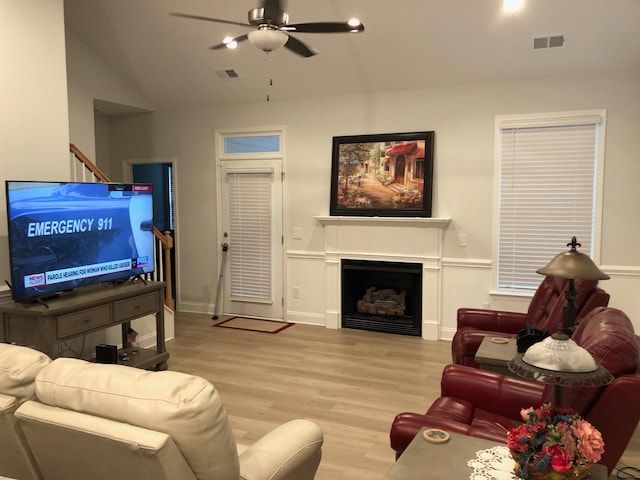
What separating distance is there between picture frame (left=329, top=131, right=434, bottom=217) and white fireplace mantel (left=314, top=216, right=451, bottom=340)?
119mm

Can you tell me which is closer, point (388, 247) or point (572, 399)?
point (572, 399)

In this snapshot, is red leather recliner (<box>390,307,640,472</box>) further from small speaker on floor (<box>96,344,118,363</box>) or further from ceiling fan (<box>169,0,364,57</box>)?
small speaker on floor (<box>96,344,118,363</box>)

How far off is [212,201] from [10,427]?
17.6 ft

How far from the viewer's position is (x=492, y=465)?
179 centimetres

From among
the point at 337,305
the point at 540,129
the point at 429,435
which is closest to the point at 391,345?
the point at 337,305

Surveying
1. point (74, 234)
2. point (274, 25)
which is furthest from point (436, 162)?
point (74, 234)

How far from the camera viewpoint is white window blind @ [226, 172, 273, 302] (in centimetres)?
666

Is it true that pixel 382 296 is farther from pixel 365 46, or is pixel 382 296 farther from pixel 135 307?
pixel 135 307

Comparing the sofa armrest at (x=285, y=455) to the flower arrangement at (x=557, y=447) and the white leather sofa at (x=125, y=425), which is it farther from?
the flower arrangement at (x=557, y=447)

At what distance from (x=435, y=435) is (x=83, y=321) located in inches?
111

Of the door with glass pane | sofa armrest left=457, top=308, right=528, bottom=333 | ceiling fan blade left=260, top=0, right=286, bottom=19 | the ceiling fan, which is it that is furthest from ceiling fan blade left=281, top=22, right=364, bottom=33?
the door with glass pane

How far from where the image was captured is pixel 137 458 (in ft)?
4.70

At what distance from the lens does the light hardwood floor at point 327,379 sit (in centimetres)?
336

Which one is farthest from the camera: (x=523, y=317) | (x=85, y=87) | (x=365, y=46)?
(x=85, y=87)
